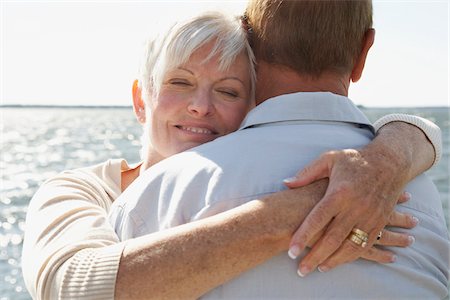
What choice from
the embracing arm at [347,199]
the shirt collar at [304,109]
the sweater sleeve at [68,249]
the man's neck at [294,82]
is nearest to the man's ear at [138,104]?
the sweater sleeve at [68,249]

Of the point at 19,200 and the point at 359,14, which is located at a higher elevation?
the point at 359,14

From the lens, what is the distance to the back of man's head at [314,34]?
1857mm

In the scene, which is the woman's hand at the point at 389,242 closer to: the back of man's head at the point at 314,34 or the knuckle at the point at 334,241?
the knuckle at the point at 334,241

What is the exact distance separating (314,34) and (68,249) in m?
0.87

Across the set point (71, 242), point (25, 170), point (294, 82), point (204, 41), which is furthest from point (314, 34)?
point (25, 170)

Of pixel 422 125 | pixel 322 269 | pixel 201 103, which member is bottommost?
pixel 322 269

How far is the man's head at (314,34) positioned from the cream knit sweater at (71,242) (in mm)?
279

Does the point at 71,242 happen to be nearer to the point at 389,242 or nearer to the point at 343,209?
the point at 343,209

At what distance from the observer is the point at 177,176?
169 centimetres

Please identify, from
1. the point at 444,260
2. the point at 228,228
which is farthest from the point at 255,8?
the point at 444,260

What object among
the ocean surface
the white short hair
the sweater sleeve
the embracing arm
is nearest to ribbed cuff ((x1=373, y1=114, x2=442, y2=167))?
the embracing arm

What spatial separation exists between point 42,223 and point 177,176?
0.48 metres

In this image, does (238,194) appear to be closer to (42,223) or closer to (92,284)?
(92,284)

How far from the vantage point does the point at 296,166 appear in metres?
1.68
